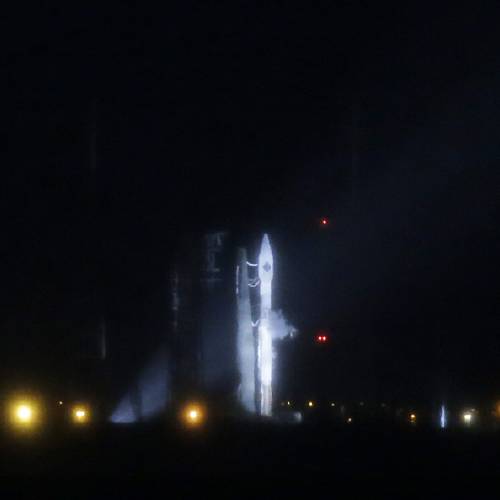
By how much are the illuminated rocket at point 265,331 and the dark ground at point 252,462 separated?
32.1 metres

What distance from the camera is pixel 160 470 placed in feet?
25.8

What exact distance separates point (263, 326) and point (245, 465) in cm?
4563

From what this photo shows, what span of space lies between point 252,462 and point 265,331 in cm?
4467

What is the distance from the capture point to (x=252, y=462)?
819cm

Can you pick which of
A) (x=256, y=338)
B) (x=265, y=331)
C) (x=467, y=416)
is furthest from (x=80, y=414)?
(x=256, y=338)

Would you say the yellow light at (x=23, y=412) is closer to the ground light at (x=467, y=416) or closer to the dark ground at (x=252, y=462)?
the dark ground at (x=252, y=462)

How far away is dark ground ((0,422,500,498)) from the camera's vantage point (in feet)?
24.0

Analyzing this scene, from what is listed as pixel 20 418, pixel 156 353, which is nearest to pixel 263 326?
pixel 156 353

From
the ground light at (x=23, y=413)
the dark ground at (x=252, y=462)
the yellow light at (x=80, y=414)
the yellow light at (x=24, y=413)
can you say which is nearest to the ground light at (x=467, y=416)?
the yellow light at (x=80, y=414)

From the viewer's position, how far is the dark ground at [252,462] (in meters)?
Answer: 7.31

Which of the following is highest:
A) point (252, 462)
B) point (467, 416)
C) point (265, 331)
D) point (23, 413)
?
point (265, 331)

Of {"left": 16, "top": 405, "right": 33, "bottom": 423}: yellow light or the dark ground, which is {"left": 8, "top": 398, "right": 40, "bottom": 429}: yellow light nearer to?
{"left": 16, "top": 405, "right": 33, "bottom": 423}: yellow light

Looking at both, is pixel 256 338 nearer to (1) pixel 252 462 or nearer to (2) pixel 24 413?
(2) pixel 24 413

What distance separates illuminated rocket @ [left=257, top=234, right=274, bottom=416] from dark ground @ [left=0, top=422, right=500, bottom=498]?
3205 centimetres
